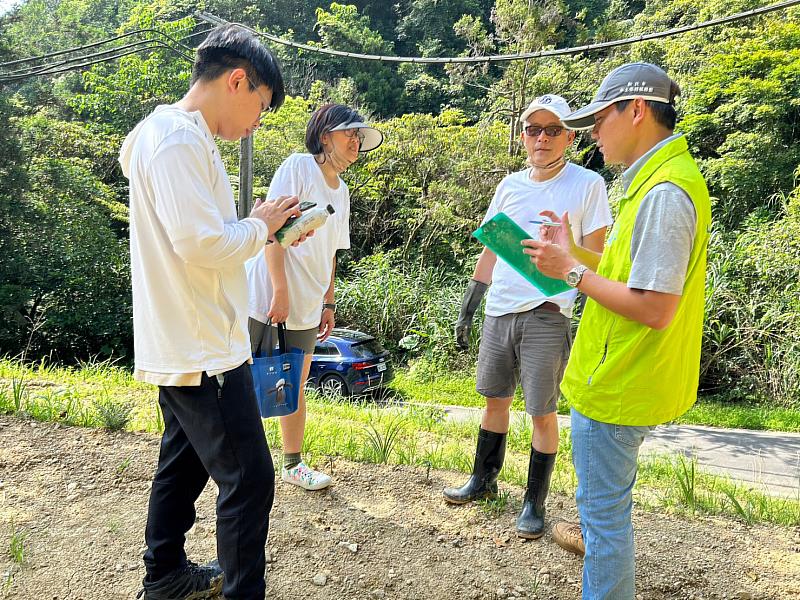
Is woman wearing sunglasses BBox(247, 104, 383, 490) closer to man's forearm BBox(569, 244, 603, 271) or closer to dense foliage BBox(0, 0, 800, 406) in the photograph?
man's forearm BBox(569, 244, 603, 271)

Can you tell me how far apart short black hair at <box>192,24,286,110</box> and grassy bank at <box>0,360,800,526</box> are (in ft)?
7.51

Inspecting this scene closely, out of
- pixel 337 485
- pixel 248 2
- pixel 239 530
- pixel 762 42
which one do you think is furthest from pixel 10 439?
pixel 248 2

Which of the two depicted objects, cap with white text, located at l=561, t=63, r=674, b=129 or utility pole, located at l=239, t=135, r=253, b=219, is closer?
cap with white text, located at l=561, t=63, r=674, b=129

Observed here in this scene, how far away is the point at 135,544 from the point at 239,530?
1011 millimetres

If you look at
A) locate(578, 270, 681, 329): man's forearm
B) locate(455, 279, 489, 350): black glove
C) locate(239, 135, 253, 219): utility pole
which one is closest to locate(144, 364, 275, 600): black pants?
locate(578, 270, 681, 329): man's forearm

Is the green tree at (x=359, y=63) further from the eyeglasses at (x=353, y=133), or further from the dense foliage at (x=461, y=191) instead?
the eyeglasses at (x=353, y=133)

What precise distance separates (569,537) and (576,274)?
1.41 m

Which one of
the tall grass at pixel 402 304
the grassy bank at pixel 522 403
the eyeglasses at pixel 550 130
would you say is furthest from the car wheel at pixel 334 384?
the eyeglasses at pixel 550 130

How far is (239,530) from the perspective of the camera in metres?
1.83

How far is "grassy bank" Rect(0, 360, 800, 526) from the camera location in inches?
122

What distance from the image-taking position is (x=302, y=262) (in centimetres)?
290

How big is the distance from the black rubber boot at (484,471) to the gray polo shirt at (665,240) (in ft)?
5.23

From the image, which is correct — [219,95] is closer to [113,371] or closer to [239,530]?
[239,530]

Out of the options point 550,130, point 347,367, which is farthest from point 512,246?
point 347,367
